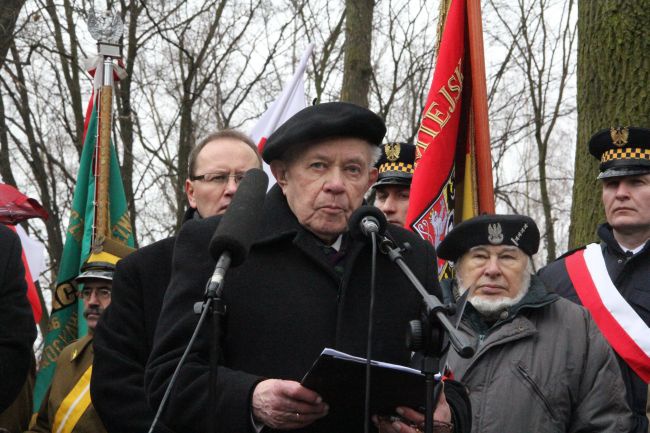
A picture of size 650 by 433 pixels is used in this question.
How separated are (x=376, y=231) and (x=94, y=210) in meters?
5.52

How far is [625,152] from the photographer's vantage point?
20.0ft

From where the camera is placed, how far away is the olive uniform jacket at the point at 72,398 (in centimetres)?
581

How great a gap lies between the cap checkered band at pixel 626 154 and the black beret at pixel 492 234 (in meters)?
0.92

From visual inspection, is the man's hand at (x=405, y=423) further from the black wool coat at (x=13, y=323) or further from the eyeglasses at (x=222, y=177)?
the black wool coat at (x=13, y=323)

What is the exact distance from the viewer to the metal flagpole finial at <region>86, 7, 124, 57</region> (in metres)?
8.45

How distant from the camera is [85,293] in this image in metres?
6.89

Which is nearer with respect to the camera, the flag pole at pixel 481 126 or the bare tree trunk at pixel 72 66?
the flag pole at pixel 481 126

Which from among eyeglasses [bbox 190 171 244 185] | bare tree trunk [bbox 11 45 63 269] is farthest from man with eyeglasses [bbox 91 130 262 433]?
bare tree trunk [bbox 11 45 63 269]

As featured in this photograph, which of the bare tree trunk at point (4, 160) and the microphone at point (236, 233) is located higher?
the bare tree trunk at point (4, 160)

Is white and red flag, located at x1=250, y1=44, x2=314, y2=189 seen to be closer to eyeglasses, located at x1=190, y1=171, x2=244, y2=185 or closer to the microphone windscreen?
eyeglasses, located at x1=190, y1=171, x2=244, y2=185

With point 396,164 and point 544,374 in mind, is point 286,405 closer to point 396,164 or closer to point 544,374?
point 544,374

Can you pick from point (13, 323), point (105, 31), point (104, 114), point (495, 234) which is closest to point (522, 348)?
point (495, 234)

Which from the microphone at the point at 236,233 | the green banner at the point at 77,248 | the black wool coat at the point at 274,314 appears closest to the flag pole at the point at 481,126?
the black wool coat at the point at 274,314

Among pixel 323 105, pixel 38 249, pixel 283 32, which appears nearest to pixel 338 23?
pixel 283 32
